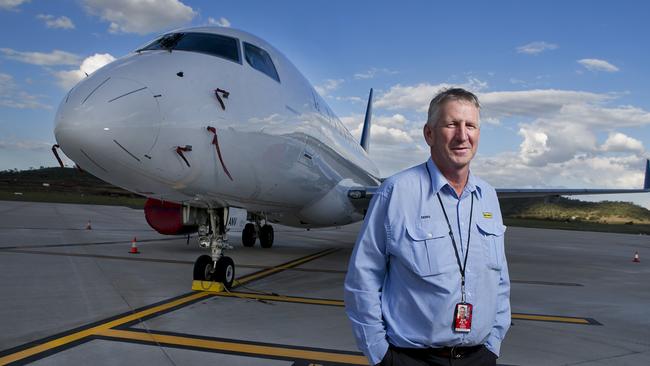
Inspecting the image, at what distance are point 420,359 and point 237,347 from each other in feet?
9.65

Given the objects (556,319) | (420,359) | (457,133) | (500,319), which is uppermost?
(457,133)

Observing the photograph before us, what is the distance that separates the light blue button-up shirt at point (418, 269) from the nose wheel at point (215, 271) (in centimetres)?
569

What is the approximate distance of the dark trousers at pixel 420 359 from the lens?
2.09m

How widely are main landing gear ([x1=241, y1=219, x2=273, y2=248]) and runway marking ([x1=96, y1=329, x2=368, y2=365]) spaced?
9.83 meters

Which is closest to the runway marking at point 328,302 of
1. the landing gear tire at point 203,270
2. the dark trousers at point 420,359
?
the landing gear tire at point 203,270

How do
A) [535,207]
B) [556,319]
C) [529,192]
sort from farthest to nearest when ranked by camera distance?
[535,207] < [529,192] < [556,319]

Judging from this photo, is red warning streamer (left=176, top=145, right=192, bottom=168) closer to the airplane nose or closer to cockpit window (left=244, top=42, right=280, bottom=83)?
the airplane nose

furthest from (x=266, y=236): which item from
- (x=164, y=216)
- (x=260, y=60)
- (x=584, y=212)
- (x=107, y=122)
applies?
(x=584, y=212)

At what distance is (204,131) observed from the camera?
584cm

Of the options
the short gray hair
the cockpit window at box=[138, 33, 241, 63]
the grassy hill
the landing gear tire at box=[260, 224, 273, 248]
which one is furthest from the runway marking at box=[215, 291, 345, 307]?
the grassy hill

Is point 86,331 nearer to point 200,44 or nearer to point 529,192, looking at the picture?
point 200,44

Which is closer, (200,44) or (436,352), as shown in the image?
(436,352)

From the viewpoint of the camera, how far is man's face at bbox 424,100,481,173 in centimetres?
213

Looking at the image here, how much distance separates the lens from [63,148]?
17.2ft
